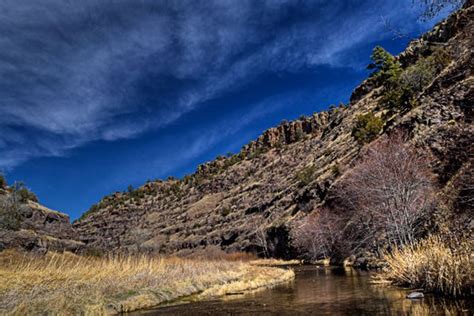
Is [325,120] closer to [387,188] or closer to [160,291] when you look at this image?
[387,188]

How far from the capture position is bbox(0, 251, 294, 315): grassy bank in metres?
13.2

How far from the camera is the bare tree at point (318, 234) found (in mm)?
48253

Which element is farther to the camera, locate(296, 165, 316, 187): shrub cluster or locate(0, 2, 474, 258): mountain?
locate(296, 165, 316, 187): shrub cluster

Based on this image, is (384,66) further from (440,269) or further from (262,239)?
(440,269)

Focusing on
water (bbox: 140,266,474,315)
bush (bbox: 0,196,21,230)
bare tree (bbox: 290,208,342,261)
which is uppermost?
bush (bbox: 0,196,21,230)

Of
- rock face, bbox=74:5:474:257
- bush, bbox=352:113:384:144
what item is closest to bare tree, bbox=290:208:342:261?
rock face, bbox=74:5:474:257

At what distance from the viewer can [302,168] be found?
3342 inches

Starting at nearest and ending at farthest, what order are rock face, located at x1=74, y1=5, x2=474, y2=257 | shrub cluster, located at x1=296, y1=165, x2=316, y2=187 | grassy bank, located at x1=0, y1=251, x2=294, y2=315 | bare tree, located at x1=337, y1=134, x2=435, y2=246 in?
1. grassy bank, located at x1=0, y1=251, x2=294, y2=315
2. bare tree, located at x1=337, y1=134, x2=435, y2=246
3. rock face, located at x1=74, y1=5, x2=474, y2=257
4. shrub cluster, located at x1=296, y1=165, x2=316, y2=187

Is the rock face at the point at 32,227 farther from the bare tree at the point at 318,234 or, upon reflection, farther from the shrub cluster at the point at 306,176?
the shrub cluster at the point at 306,176

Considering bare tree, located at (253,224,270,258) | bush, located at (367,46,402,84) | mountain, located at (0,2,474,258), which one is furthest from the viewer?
bush, located at (367,46,402,84)

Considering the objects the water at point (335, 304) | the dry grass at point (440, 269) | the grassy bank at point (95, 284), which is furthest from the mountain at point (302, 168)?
the grassy bank at point (95, 284)

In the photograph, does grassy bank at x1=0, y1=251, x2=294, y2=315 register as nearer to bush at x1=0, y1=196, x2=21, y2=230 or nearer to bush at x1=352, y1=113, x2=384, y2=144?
bush at x1=0, y1=196, x2=21, y2=230

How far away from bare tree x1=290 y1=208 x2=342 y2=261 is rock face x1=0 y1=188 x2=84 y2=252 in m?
29.7

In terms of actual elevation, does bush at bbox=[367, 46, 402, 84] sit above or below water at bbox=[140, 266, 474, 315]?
above
